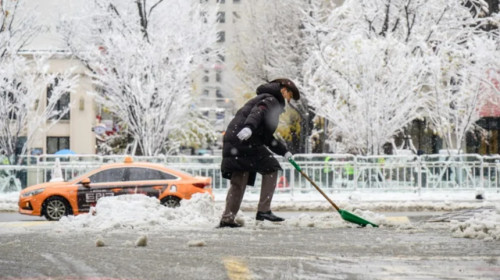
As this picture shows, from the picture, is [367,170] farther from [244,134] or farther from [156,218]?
[244,134]

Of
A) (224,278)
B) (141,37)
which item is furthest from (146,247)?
(141,37)

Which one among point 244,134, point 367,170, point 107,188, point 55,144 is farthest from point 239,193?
point 55,144

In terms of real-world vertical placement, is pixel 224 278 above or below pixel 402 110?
below

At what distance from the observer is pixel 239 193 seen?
1025 centimetres

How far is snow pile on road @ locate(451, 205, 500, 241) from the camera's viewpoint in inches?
322

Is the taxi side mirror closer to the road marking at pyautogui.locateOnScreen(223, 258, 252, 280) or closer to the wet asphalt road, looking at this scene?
the wet asphalt road

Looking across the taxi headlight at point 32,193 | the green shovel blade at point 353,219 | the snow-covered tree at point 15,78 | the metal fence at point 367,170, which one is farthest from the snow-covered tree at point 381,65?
the green shovel blade at point 353,219

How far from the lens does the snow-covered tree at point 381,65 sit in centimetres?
2708

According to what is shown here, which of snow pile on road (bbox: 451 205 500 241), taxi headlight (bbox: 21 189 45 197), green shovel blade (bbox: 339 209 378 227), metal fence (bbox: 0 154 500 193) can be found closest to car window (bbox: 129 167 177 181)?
taxi headlight (bbox: 21 189 45 197)

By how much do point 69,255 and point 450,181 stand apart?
1758 cm

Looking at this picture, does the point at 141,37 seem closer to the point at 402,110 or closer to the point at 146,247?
the point at 402,110

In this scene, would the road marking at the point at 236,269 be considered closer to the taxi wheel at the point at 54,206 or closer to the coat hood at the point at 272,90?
the coat hood at the point at 272,90

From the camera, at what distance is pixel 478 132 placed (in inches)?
1638

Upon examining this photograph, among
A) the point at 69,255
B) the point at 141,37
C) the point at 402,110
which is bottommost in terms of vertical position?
the point at 69,255
